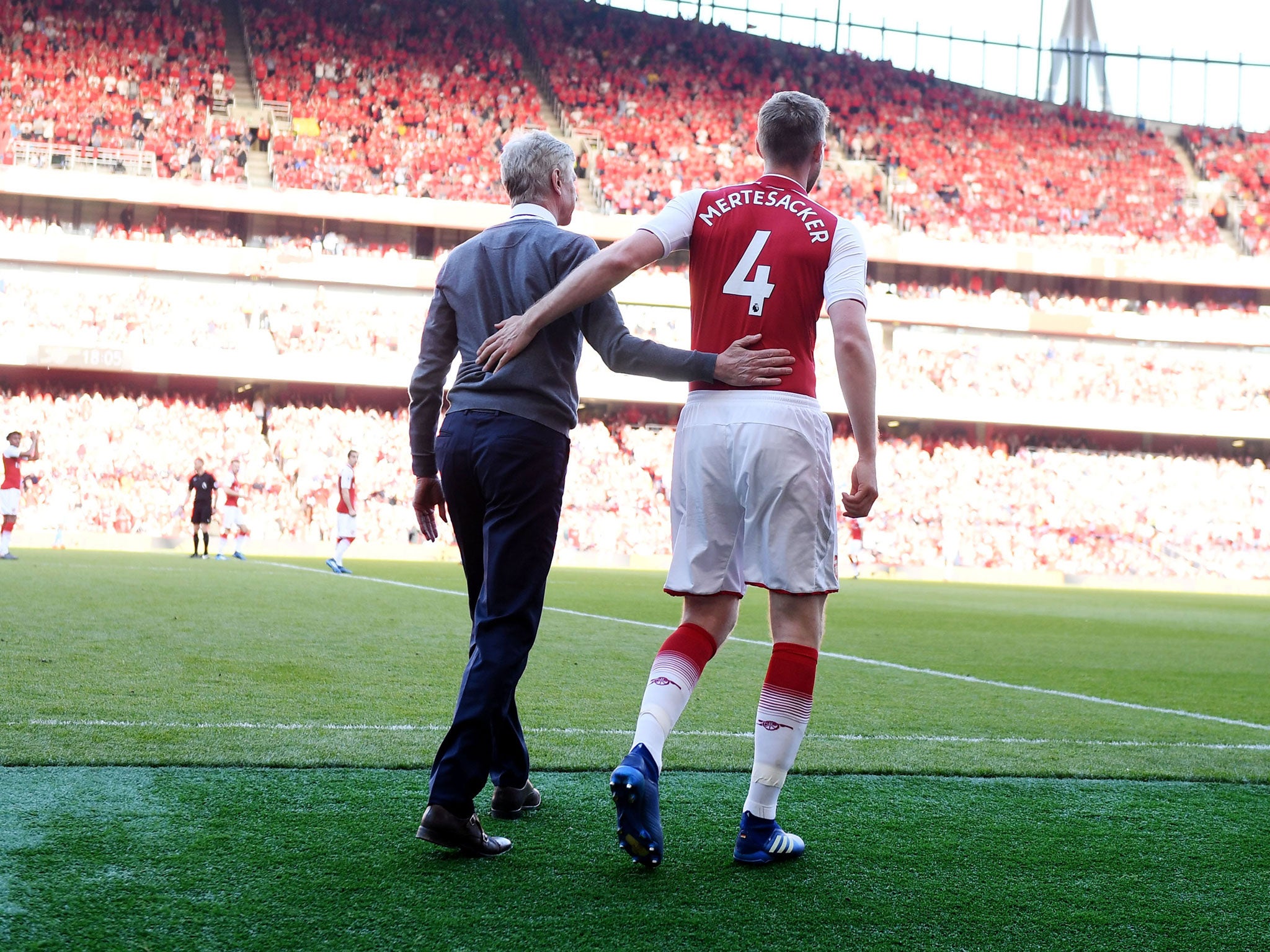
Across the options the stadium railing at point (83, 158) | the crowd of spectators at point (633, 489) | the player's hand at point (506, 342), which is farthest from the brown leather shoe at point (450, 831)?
the stadium railing at point (83, 158)

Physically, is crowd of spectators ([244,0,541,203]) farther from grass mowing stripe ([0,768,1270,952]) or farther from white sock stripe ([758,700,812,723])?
white sock stripe ([758,700,812,723])

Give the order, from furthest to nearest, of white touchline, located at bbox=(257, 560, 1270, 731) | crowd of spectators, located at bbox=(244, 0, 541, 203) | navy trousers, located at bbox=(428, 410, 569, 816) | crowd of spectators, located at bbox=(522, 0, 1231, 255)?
1. crowd of spectators, located at bbox=(522, 0, 1231, 255)
2. crowd of spectators, located at bbox=(244, 0, 541, 203)
3. white touchline, located at bbox=(257, 560, 1270, 731)
4. navy trousers, located at bbox=(428, 410, 569, 816)

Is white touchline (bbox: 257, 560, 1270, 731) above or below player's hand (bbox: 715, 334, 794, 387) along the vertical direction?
below

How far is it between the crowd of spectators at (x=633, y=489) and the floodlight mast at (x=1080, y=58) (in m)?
15.4

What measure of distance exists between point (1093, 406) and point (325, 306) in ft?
71.8

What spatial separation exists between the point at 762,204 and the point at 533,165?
68 centimetres

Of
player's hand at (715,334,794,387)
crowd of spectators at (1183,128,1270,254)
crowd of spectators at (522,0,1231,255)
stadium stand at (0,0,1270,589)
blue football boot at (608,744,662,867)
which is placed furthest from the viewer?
crowd of spectators at (1183,128,1270,254)

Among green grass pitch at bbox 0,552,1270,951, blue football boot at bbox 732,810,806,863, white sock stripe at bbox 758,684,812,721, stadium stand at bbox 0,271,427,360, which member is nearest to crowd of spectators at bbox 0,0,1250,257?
stadium stand at bbox 0,271,427,360

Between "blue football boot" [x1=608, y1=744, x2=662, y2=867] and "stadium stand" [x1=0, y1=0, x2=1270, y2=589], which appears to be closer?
"blue football boot" [x1=608, y1=744, x2=662, y2=867]

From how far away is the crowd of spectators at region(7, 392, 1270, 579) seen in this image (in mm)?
27344

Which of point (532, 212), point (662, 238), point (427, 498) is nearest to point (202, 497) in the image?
point (427, 498)

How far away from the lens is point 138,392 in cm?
3198

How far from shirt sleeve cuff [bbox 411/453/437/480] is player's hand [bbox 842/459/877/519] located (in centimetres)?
124

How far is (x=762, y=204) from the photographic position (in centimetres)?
367
